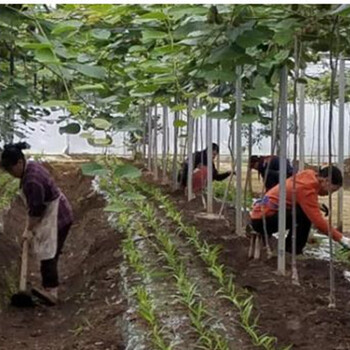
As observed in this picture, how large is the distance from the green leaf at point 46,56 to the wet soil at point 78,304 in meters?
2.12

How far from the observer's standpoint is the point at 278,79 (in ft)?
15.0

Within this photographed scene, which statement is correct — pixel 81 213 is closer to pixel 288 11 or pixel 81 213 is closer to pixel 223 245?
pixel 223 245

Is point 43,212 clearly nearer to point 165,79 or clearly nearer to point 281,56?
point 281,56

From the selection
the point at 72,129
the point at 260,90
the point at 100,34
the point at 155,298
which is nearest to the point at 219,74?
the point at 100,34

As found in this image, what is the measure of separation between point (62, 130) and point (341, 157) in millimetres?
5428

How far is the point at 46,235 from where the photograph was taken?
5461 mm

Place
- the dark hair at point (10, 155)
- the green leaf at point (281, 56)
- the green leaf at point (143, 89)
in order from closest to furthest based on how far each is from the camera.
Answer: the green leaf at point (143, 89) → the green leaf at point (281, 56) → the dark hair at point (10, 155)

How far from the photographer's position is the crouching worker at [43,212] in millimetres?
5082

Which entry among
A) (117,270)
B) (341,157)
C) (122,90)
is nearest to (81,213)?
(341,157)

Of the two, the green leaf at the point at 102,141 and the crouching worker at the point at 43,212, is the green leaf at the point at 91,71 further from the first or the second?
the crouching worker at the point at 43,212

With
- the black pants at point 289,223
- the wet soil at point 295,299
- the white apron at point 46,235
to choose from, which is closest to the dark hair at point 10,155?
the white apron at point 46,235

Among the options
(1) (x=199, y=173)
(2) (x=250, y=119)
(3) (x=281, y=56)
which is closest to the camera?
(3) (x=281, y=56)

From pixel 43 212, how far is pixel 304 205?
1.87 meters

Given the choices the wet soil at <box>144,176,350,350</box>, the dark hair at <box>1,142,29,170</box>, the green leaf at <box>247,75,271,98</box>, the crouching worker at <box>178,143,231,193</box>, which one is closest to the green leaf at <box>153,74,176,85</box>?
the green leaf at <box>247,75,271,98</box>
